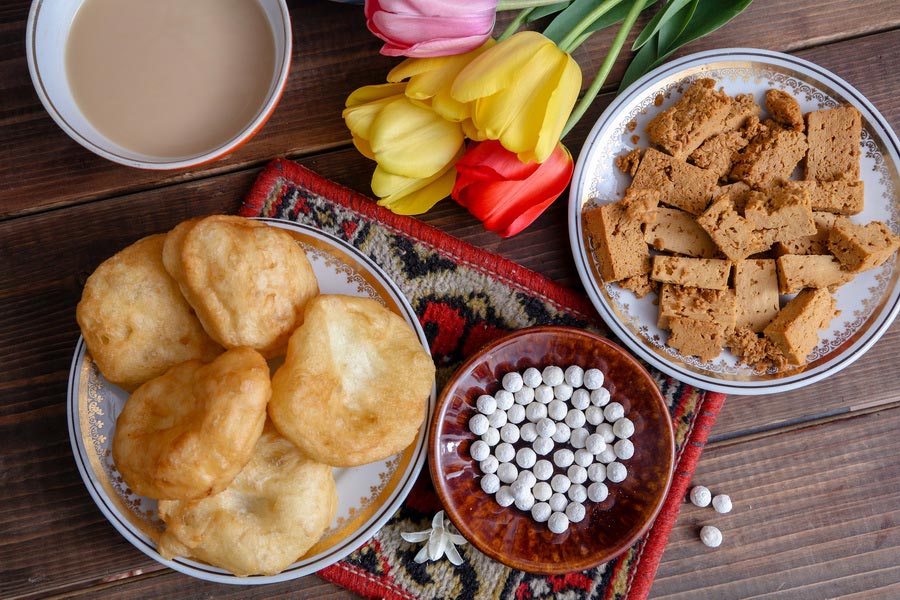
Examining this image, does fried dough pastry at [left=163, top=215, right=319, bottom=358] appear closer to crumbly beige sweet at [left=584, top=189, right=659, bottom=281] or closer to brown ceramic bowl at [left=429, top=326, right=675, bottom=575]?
brown ceramic bowl at [left=429, top=326, right=675, bottom=575]

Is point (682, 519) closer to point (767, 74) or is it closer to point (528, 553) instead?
point (528, 553)

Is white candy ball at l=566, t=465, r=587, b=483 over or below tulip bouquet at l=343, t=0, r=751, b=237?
below

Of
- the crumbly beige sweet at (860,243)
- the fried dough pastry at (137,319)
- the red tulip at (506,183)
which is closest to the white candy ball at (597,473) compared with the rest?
the red tulip at (506,183)

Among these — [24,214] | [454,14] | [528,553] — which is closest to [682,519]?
[528,553]

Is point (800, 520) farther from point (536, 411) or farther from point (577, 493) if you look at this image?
point (536, 411)

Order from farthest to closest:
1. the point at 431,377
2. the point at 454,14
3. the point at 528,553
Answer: the point at 528,553
the point at 431,377
the point at 454,14

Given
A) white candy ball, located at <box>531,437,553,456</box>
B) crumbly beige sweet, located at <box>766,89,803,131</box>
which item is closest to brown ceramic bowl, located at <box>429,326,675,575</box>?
white candy ball, located at <box>531,437,553,456</box>

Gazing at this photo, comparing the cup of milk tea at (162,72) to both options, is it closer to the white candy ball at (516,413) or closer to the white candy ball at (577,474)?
the white candy ball at (516,413)
